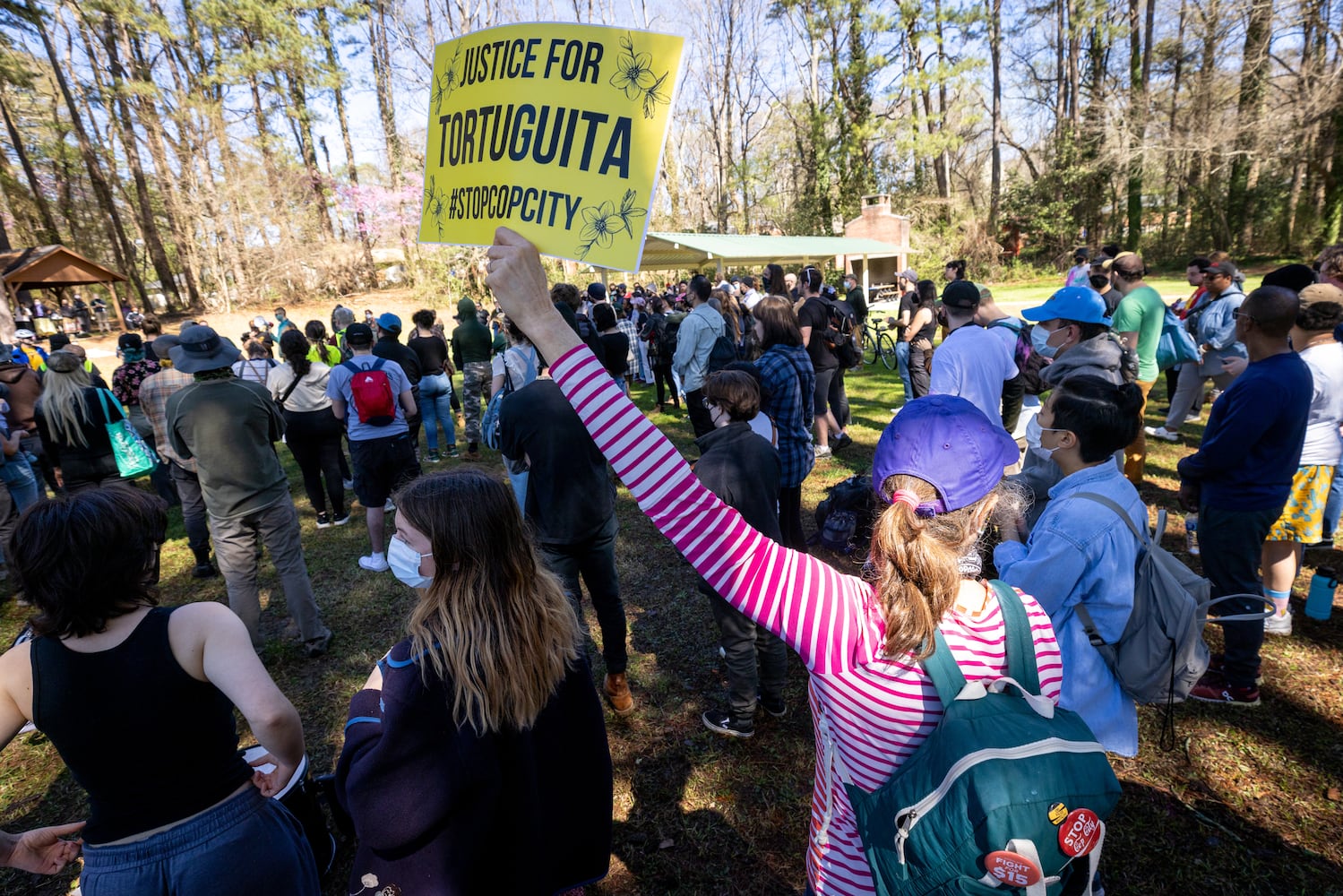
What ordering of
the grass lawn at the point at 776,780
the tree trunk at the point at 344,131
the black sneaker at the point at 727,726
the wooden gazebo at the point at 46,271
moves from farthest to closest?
the tree trunk at the point at 344,131 → the wooden gazebo at the point at 46,271 → the black sneaker at the point at 727,726 → the grass lawn at the point at 776,780

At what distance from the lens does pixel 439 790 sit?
1.38m

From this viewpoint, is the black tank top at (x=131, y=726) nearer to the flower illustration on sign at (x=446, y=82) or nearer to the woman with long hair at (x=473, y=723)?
the woman with long hair at (x=473, y=723)

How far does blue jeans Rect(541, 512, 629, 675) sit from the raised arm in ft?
7.18

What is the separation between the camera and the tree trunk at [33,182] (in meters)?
24.3

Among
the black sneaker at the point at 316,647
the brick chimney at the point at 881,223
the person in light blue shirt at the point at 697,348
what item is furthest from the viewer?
the brick chimney at the point at 881,223

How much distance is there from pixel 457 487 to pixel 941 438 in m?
1.12

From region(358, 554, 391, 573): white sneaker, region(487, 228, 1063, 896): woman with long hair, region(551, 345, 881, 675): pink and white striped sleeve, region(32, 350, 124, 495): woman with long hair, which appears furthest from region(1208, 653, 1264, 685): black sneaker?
region(32, 350, 124, 495): woman with long hair

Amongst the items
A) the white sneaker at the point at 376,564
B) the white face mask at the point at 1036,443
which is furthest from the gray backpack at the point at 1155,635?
the white sneaker at the point at 376,564

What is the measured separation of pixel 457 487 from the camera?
5.16 ft

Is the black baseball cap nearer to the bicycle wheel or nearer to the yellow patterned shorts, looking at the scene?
the yellow patterned shorts

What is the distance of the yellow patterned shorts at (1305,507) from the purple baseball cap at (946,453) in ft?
10.9

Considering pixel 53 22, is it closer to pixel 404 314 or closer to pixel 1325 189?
pixel 404 314

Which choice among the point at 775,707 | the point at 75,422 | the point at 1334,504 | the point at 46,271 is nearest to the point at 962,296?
the point at 1334,504

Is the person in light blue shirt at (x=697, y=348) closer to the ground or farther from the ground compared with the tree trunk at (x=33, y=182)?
closer to the ground
